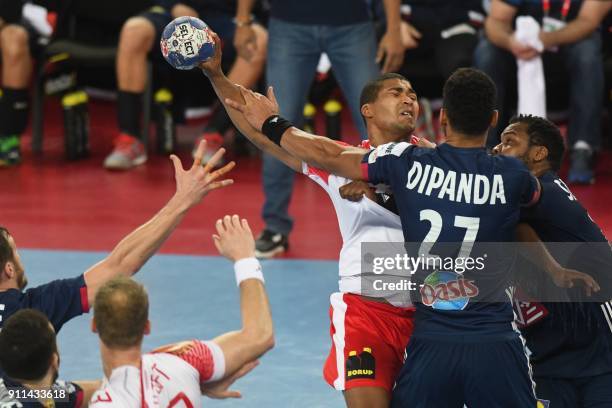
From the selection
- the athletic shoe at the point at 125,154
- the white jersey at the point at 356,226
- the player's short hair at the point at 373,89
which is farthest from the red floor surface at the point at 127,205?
the white jersey at the point at 356,226

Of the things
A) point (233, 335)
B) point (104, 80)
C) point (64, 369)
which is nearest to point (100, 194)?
point (104, 80)

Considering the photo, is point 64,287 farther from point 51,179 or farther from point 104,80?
point 104,80

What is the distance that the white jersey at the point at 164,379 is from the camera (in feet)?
11.6

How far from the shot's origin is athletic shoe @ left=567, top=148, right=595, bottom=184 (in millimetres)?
9320

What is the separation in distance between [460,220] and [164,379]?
4.13ft

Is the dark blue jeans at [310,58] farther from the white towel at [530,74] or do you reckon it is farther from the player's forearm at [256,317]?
the player's forearm at [256,317]

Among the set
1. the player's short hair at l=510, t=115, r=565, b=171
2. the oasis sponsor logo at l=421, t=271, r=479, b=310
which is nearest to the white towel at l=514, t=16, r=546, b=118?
the player's short hair at l=510, t=115, r=565, b=171

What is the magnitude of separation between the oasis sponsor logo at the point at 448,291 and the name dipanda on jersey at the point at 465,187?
11.9 inches

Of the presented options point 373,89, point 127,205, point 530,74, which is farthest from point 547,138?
point 127,205

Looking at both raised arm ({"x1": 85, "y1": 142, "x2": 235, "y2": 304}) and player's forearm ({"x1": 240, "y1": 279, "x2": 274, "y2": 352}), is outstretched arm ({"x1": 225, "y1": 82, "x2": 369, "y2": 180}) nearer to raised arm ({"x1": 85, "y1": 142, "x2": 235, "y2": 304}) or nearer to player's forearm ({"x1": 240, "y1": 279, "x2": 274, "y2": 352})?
raised arm ({"x1": 85, "y1": 142, "x2": 235, "y2": 304})

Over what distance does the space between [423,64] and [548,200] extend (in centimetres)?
552

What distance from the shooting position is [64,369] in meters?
5.80

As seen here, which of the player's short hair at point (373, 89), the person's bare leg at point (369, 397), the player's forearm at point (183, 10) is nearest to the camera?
the person's bare leg at point (369, 397)

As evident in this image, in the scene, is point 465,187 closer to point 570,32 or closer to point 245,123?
point 245,123
